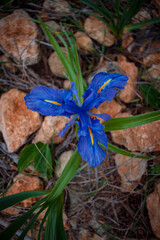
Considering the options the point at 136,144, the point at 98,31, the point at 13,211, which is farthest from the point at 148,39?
the point at 13,211

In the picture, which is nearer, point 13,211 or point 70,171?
point 70,171

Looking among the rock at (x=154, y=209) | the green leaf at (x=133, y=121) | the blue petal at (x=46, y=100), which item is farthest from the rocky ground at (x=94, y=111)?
the blue petal at (x=46, y=100)

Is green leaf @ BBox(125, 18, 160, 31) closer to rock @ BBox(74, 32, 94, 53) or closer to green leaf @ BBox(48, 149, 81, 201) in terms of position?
rock @ BBox(74, 32, 94, 53)

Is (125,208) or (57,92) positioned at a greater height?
(57,92)

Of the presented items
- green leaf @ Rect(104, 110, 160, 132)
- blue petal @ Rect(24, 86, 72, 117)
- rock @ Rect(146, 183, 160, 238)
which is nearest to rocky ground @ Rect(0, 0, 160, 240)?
rock @ Rect(146, 183, 160, 238)

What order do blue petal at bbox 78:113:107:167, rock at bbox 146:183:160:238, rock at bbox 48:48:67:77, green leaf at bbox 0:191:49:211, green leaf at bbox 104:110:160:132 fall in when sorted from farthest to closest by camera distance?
rock at bbox 48:48:67:77, rock at bbox 146:183:160:238, green leaf at bbox 104:110:160:132, blue petal at bbox 78:113:107:167, green leaf at bbox 0:191:49:211

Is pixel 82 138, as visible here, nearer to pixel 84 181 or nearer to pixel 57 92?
pixel 57 92

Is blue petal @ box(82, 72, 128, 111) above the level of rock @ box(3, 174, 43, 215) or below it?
above
